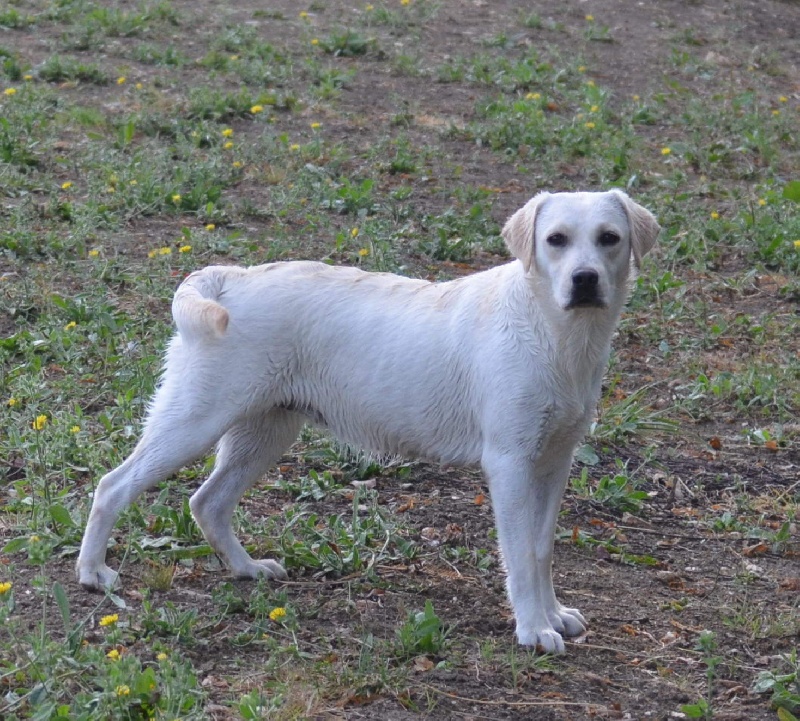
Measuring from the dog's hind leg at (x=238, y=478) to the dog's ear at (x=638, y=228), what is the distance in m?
1.43

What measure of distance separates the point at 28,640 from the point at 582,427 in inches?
76.4

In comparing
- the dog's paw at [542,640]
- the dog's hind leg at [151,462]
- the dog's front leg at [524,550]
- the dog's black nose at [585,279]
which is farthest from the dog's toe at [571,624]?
the dog's hind leg at [151,462]

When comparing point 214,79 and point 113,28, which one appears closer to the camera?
A: point 214,79

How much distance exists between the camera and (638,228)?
4.26 m

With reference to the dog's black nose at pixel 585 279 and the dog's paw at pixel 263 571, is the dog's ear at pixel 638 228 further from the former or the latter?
the dog's paw at pixel 263 571

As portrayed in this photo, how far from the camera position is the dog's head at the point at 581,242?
4.04 m

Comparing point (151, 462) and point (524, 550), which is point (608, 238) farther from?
point (151, 462)

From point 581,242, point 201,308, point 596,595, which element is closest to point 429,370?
point 581,242

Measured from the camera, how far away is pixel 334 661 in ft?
12.5

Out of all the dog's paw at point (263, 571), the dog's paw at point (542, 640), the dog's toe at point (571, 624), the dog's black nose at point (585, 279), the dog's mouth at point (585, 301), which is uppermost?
the dog's black nose at point (585, 279)

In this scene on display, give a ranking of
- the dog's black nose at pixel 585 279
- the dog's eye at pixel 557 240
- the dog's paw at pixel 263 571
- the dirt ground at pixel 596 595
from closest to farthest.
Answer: the dirt ground at pixel 596 595, the dog's black nose at pixel 585 279, the dog's eye at pixel 557 240, the dog's paw at pixel 263 571

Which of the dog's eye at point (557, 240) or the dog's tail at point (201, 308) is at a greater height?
the dog's eye at point (557, 240)

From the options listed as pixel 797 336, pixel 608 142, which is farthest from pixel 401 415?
pixel 608 142

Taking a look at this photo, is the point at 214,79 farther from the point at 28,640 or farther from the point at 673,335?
the point at 28,640
